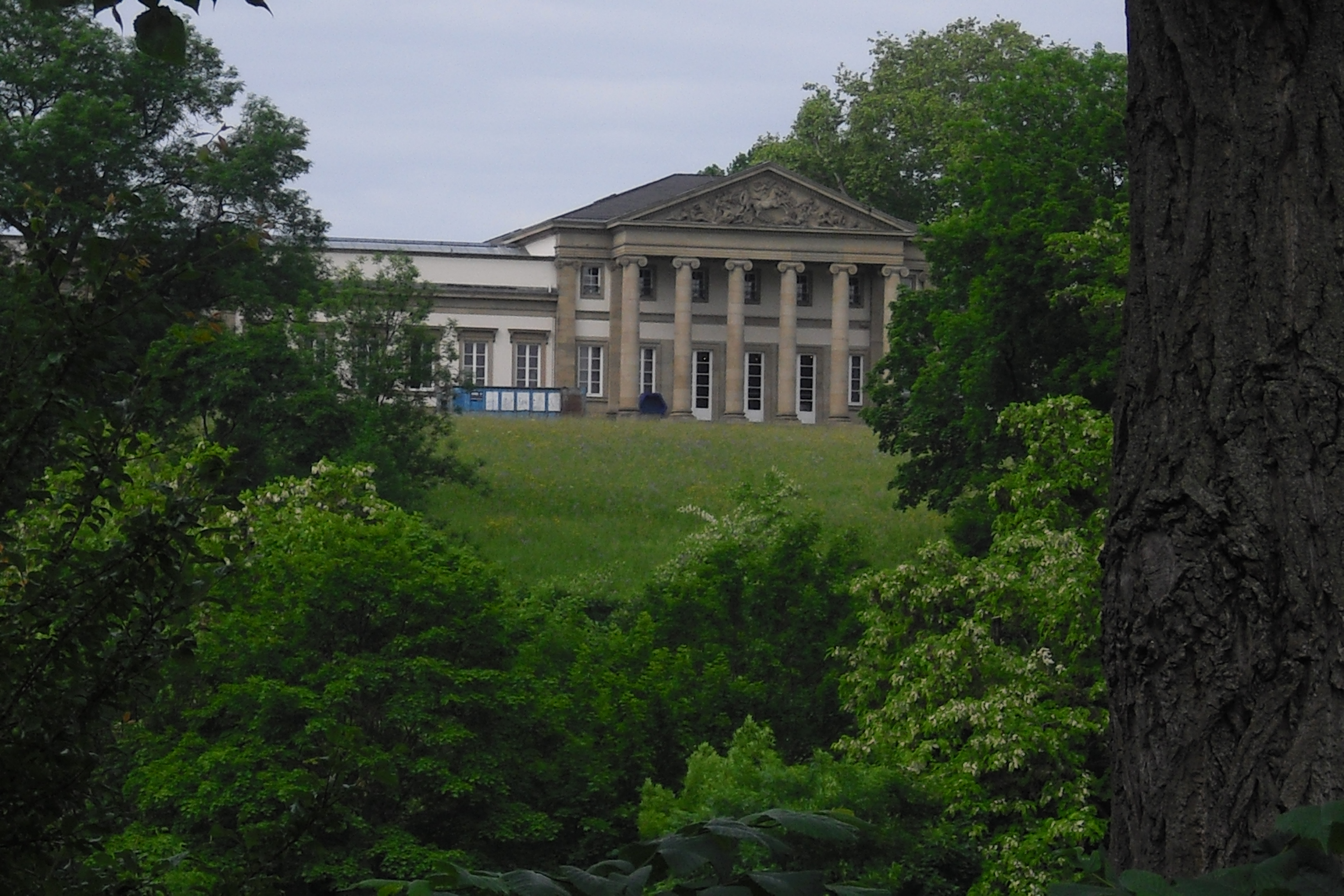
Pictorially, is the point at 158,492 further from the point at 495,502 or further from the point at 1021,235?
the point at 495,502

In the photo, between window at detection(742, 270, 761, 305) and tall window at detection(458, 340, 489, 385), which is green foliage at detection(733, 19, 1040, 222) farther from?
tall window at detection(458, 340, 489, 385)

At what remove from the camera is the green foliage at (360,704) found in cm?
1895

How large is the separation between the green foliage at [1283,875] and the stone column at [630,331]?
228 feet

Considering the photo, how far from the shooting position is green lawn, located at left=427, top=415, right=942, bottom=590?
3884 centimetres

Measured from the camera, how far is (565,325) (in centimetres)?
7256

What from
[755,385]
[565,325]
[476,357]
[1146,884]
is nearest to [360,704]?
[1146,884]

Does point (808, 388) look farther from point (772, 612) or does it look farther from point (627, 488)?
point (772, 612)

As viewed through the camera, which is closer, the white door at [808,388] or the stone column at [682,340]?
the stone column at [682,340]

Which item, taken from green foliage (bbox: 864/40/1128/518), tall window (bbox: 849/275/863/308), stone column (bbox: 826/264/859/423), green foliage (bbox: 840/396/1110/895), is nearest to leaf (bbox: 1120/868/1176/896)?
green foliage (bbox: 840/396/1110/895)

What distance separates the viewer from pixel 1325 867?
2354mm

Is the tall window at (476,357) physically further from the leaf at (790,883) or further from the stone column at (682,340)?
the leaf at (790,883)

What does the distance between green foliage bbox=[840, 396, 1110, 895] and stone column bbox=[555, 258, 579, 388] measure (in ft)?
160

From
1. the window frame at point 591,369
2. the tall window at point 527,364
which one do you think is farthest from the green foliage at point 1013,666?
the window frame at point 591,369

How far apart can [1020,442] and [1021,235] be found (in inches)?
184
